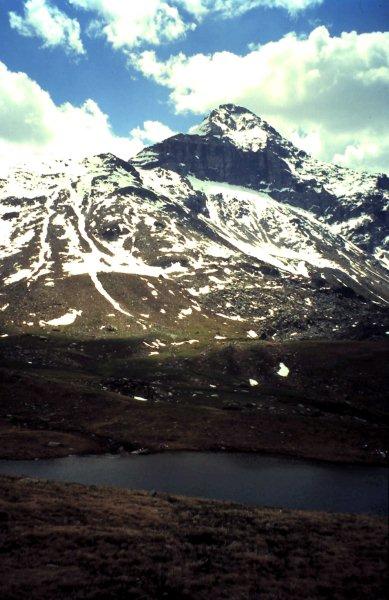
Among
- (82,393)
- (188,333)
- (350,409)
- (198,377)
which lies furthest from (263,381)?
(188,333)

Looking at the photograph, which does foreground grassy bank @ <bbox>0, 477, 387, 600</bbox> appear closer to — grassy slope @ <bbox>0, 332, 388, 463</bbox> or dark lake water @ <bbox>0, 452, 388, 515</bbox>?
dark lake water @ <bbox>0, 452, 388, 515</bbox>

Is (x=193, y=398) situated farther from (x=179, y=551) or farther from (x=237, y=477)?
(x=179, y=551)

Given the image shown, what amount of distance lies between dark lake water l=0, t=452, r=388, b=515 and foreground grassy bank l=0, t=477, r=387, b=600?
10.3 metres

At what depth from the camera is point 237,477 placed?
5844 centimetres

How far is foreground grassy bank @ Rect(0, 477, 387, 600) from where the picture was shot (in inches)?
944

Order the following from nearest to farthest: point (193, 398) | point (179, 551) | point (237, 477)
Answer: point (179, 551)
point (237, 477)
point (193, 398)

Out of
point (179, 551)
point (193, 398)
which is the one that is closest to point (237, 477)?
point (179, 551)

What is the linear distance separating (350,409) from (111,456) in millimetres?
61726

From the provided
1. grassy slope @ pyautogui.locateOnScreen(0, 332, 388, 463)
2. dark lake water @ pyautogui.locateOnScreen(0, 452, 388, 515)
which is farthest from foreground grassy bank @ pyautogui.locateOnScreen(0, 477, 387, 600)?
grassy slope @ pyautogui.locateOnScreen(0, 332, 388, 463)

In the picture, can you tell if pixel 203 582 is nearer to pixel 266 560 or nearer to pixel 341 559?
pixel 266 560

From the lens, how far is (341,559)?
27.9 meters

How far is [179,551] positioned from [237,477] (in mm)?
30614

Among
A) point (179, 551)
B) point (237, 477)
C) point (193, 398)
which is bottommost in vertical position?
point (193, 398)

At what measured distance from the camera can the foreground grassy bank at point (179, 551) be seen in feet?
78.7
